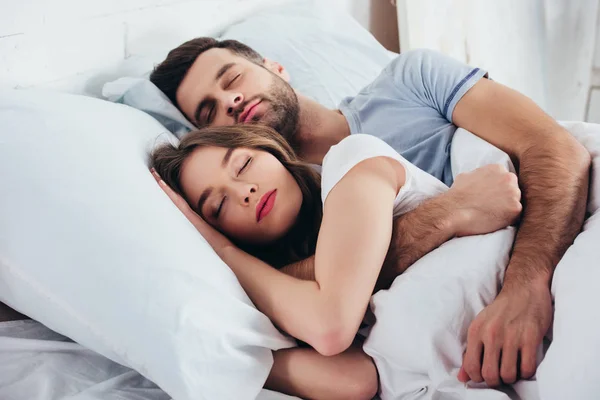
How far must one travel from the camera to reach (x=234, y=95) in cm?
138

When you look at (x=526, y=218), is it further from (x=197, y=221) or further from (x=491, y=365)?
(x=197, y=221)

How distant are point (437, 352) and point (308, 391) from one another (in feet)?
0.64

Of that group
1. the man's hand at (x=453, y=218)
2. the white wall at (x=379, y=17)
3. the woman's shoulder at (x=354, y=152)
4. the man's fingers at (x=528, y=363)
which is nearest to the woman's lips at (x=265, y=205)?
the woman's shoulder at (x=354, y=152)

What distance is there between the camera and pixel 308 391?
2.92 ft

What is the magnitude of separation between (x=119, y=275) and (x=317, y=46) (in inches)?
43.6

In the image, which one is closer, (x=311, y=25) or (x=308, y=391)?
(x=308, y=391)

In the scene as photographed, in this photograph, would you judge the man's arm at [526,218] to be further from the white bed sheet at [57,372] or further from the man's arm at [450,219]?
the white bed sheet at [57,372]

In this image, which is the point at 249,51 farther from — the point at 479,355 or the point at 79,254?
the point at 479,355

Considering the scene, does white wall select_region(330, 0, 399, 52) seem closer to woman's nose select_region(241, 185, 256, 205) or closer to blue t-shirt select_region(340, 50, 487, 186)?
blue t-shirt select_region(340, 50, 487, 186)

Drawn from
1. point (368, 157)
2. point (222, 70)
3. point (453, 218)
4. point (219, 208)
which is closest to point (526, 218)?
point (453, 218)

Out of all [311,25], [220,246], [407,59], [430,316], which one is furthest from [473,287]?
[311,25]

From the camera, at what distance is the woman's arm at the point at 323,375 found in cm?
88

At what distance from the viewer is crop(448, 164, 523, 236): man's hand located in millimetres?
980

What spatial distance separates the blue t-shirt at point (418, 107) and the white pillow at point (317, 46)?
0.20 metres
